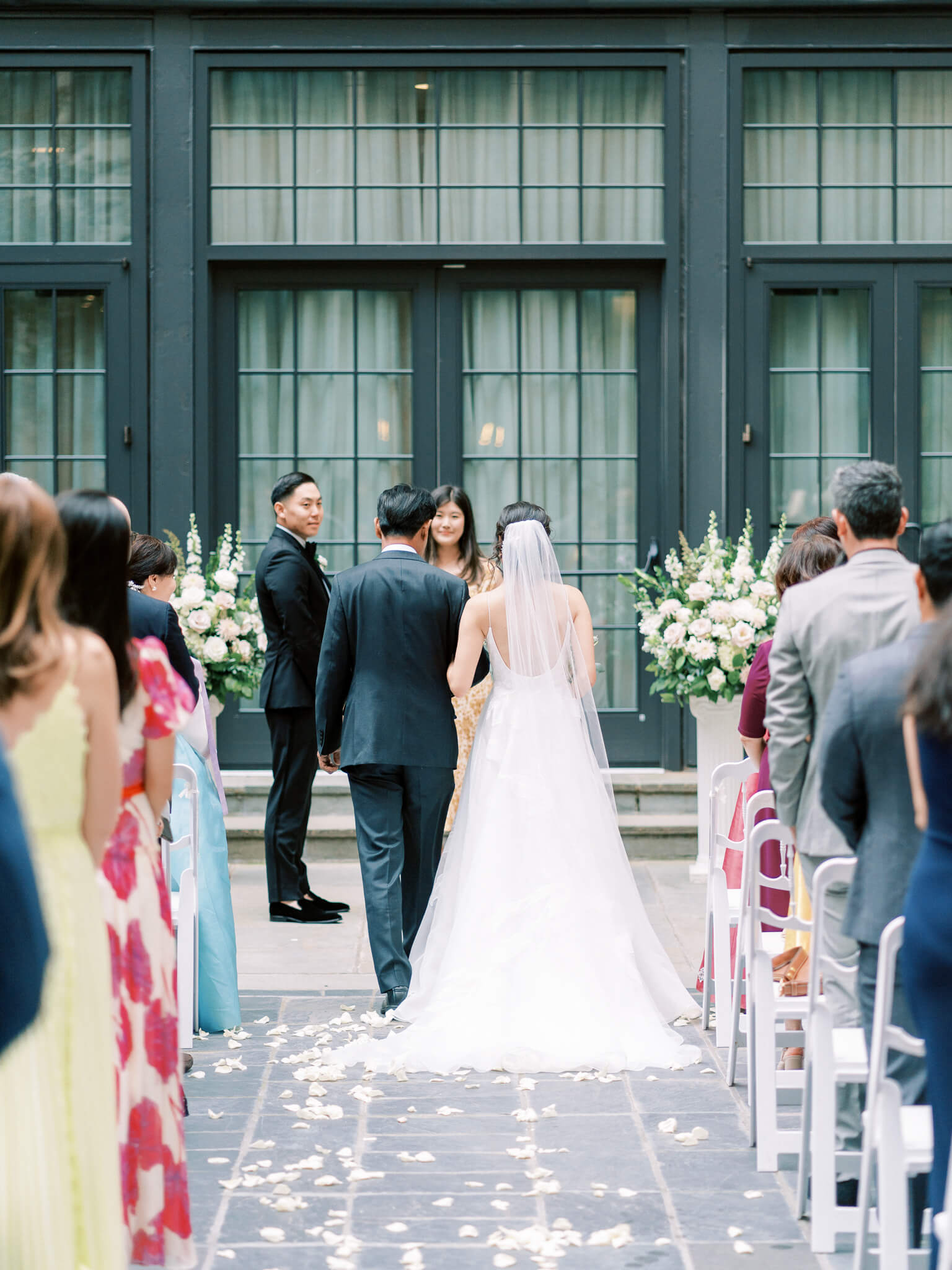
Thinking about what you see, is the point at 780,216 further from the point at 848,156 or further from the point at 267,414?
the point at 267,414

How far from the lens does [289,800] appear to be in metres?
7.48

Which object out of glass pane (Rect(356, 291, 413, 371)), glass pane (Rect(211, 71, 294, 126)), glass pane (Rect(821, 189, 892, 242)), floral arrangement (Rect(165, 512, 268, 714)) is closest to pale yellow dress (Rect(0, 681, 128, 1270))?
floral arrangement (Rect(165, 512, 268, 714))

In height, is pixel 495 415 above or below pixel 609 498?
above

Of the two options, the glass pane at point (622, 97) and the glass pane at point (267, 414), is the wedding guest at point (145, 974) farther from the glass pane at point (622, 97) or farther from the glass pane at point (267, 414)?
the glass pane at point (622, 97)

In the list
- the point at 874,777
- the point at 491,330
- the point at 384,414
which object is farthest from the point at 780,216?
the point at 874,777

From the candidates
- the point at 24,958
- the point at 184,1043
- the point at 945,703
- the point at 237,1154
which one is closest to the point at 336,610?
the point at 184,1043

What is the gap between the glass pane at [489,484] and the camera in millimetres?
9461

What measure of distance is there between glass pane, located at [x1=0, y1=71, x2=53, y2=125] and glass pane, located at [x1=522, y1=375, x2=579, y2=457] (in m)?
3.27

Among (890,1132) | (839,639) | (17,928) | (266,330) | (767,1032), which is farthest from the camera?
(266,330)

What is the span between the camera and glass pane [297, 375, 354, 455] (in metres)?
9.46

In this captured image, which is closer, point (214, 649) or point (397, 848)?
point (397, 848)

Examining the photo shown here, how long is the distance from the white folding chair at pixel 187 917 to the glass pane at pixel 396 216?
4704 millimetres

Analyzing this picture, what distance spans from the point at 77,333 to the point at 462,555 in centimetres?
303

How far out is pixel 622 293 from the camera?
945 cm
